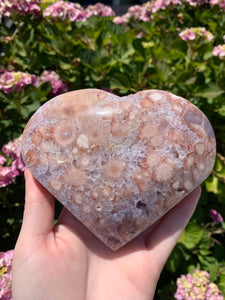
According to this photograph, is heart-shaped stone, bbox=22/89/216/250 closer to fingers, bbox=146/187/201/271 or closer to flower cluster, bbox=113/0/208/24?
fingers, bbox=146/187/201/271

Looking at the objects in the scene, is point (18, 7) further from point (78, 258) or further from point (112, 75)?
point (78, 258)

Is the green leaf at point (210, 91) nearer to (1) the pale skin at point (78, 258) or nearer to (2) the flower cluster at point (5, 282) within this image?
(1) the pale skin at point (78, 258)

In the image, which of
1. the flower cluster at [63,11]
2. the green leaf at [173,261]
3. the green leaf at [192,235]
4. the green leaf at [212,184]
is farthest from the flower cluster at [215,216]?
the flower cluster at [63,11]

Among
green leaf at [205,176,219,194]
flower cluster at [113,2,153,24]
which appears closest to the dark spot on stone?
green leaf at [205,176,219,194]

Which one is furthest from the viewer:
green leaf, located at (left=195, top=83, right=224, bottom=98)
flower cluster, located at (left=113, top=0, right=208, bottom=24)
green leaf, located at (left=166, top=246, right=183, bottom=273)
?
flower cluster, located at (left=113, top=0, right=208, bottom=24)

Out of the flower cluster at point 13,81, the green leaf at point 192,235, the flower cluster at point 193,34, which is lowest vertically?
the green leaf at point 192,235

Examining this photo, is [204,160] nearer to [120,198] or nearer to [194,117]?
[194,117]
